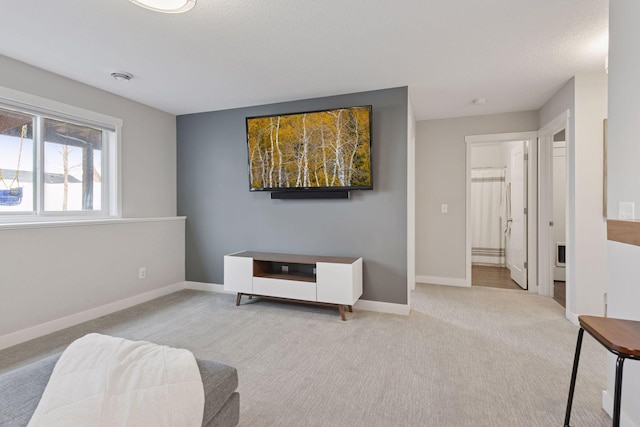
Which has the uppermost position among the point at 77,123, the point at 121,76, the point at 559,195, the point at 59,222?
the point at 121,76

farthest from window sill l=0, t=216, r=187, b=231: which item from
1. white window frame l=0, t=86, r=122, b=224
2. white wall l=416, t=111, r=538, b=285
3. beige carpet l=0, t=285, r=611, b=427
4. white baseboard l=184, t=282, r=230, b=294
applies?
white wall l=416, t=111, r=538, b=285

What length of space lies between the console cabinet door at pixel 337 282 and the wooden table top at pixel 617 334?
1904 mm

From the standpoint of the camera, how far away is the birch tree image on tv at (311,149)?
3225 mm

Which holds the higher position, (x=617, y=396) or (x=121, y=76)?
(x=121, y=76)

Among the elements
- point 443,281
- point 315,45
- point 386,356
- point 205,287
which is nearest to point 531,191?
point 443,281

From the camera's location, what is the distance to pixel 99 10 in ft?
6.29

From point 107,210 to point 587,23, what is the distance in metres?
→ 4.73

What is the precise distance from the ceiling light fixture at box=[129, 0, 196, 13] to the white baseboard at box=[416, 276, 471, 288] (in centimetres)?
417

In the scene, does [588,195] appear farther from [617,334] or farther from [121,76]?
[121,76]

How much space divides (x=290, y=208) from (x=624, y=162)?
2.94 meters

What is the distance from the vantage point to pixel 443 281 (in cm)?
433

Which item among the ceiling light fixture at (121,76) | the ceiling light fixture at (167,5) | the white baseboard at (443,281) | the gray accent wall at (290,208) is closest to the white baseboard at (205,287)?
the gray accent wall at (290,208)

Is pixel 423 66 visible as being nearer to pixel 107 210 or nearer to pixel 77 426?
pixel 77 426

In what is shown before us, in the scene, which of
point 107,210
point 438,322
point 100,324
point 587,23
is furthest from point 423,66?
point 100,324
